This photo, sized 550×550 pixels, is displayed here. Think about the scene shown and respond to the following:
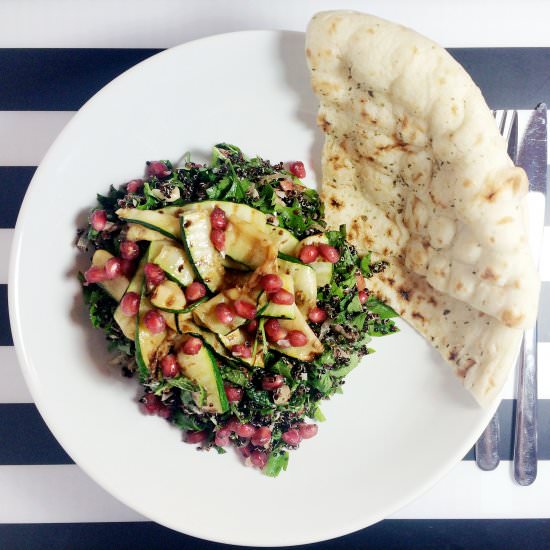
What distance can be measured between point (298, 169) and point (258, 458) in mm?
1276

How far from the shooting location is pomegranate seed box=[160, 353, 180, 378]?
2.22m

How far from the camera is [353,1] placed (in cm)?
282

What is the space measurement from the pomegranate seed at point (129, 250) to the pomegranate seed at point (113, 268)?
0.04 m

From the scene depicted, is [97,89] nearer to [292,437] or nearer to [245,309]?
[245,309]

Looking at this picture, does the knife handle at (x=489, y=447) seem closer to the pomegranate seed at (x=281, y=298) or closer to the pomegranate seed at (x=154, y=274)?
the pomegranate seed at (x=281, y=298)

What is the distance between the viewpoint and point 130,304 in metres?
2.19

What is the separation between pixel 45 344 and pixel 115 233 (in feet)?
1.74

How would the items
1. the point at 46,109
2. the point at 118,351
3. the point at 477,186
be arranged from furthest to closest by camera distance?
the point at 46,109
the point at 118,351
the point at 477,186

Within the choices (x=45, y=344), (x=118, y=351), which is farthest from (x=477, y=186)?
(x=45, y=344)

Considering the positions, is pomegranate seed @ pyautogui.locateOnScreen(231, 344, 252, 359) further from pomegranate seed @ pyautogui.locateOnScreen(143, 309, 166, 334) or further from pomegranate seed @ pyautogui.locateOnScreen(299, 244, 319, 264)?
pomegranate seed @ pyautogui.locateOnScreen(299, 244, 319, 264)

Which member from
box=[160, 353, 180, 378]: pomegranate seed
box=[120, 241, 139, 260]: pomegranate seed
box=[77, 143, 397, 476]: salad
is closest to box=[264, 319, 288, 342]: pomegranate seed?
box=[77, 143, 397, 476]: salad

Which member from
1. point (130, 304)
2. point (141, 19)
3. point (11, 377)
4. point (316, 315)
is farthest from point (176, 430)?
point (141, 19)

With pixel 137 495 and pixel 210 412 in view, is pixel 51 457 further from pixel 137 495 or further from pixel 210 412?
pixel 210 412

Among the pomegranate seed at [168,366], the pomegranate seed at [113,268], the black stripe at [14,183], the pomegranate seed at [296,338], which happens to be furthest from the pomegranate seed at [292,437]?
the black stripe at [14,183]
